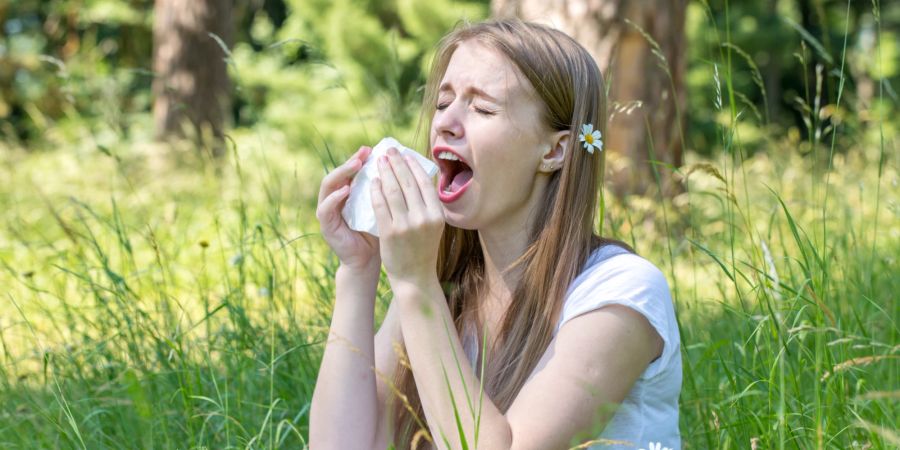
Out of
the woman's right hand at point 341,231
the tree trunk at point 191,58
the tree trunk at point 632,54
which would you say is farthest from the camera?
the tree trunk at point 191,58

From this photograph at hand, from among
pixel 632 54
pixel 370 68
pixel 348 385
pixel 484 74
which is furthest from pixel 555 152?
pixel 370 68

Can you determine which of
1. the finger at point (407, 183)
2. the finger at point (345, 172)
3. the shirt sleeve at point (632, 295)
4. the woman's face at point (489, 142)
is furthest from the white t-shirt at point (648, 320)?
the finger at point (345, 172)

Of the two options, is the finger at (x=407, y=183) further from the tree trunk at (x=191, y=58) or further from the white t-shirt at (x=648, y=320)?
the tree trunk at (x=191, y=58)

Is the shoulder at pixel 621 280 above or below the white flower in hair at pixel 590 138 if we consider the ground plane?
below

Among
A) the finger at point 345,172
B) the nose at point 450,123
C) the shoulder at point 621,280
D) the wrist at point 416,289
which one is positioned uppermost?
the nose at point 450,123

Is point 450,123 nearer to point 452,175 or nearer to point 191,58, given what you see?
point 452,175

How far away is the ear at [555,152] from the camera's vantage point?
1.80m

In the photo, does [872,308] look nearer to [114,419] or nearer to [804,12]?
[114,419]

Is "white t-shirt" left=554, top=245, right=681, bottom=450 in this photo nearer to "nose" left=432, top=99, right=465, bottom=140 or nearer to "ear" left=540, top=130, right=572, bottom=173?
"ear" left=540, top=130, right=572, bottom=173

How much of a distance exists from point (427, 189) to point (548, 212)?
0.32 m

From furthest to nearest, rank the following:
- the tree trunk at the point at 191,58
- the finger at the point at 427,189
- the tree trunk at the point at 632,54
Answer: the tree trunk at the point at 191,58
the tree trunk at the point at 632,54
the finger at the point at 427,189

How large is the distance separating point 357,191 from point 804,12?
2071 centimetres

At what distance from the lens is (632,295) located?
157 centimetres

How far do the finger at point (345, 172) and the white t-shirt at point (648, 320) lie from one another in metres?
0.45
